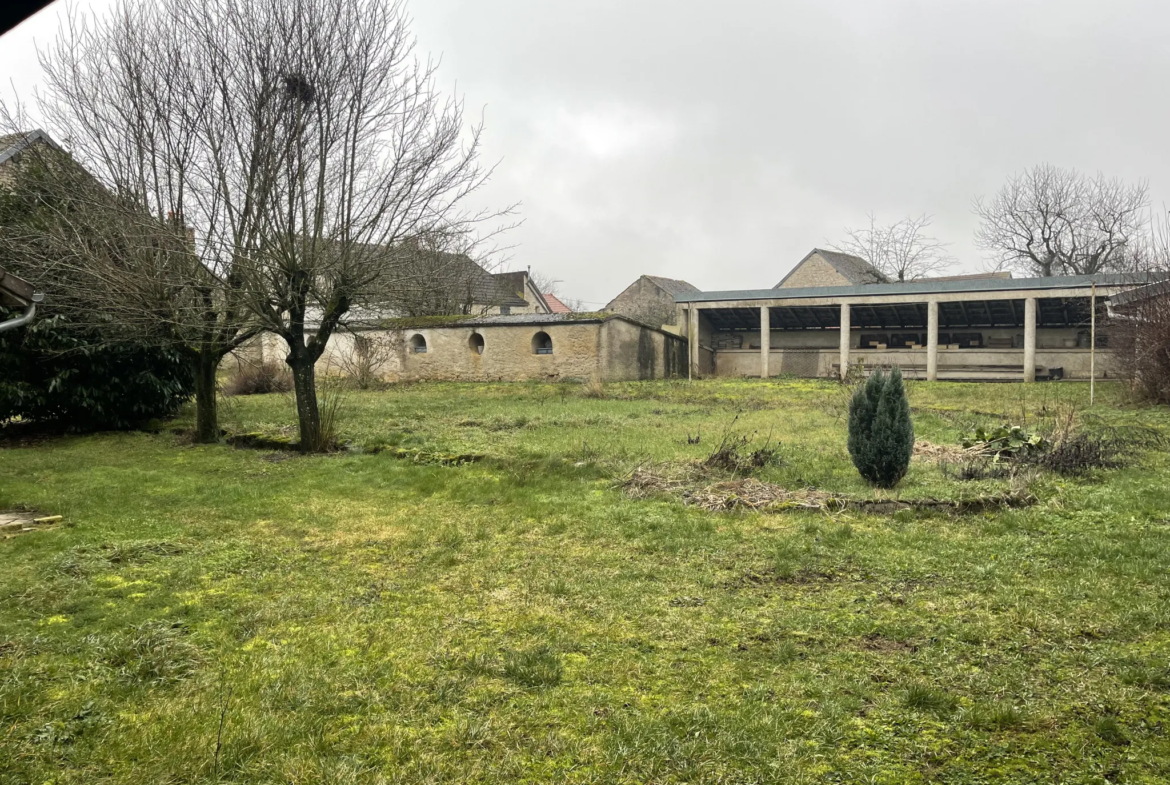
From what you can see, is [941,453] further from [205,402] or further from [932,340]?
[932,340]

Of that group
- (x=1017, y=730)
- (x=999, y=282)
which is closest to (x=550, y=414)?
(x=1017, y=730)

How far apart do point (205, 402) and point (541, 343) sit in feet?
52.4

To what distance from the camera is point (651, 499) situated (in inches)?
285

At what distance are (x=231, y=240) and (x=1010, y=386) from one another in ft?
75.4

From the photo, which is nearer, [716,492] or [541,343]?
[716,492]

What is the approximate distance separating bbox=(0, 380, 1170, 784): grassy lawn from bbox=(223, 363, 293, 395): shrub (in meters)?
14.0

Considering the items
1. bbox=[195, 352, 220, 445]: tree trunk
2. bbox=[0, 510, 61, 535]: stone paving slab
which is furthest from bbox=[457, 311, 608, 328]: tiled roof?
bbox=[0, 510, 61, 535]: stone paving slab

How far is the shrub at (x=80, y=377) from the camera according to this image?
11.2 metres

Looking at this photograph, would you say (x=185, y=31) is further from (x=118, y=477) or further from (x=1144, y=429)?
(x=1144, y=429)

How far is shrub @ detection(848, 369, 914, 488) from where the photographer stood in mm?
7438

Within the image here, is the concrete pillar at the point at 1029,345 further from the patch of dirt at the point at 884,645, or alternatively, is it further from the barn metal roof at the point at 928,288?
the patch of dirt at the point at 884,645

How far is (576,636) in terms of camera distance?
3.89 m

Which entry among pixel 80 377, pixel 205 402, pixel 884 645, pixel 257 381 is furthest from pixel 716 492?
pixel 257 381

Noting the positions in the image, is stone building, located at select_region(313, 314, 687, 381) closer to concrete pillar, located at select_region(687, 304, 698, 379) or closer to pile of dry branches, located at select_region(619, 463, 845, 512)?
concrete pillar, located at select_region(687, 304, 698, 379)
